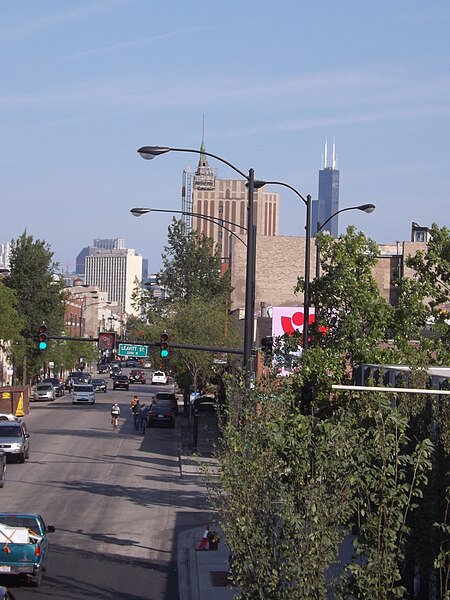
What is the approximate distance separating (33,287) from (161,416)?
30.0 meters

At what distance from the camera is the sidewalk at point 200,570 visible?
2067cm

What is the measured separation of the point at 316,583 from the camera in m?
10.9

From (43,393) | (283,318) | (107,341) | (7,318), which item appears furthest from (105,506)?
(43,393)

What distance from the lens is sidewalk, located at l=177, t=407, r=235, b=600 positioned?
20.7 m

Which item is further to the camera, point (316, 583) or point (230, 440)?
point (230, 440)

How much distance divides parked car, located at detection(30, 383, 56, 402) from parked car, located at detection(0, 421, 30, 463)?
1821 inches

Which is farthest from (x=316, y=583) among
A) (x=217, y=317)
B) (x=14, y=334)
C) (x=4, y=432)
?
(x=14, y=334)

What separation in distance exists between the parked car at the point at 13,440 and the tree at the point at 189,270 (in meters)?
51.1

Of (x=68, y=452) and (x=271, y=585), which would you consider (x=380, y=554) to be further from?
(x=68, y=452)

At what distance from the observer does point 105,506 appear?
32.8m

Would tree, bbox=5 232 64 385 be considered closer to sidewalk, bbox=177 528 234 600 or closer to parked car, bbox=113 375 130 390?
parked car, bbox=113 375 130 390

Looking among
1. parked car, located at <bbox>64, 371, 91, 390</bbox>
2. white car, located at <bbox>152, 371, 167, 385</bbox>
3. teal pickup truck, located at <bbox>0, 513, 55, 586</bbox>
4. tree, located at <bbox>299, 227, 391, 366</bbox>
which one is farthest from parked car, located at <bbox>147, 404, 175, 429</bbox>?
white car, located at <bbox>152, 371, 167, 385</bbox>

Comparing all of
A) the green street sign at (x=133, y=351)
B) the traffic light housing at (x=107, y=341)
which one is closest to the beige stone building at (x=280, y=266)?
the green street sign at (x=133, y=351)

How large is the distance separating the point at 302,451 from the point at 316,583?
1.34 meters
